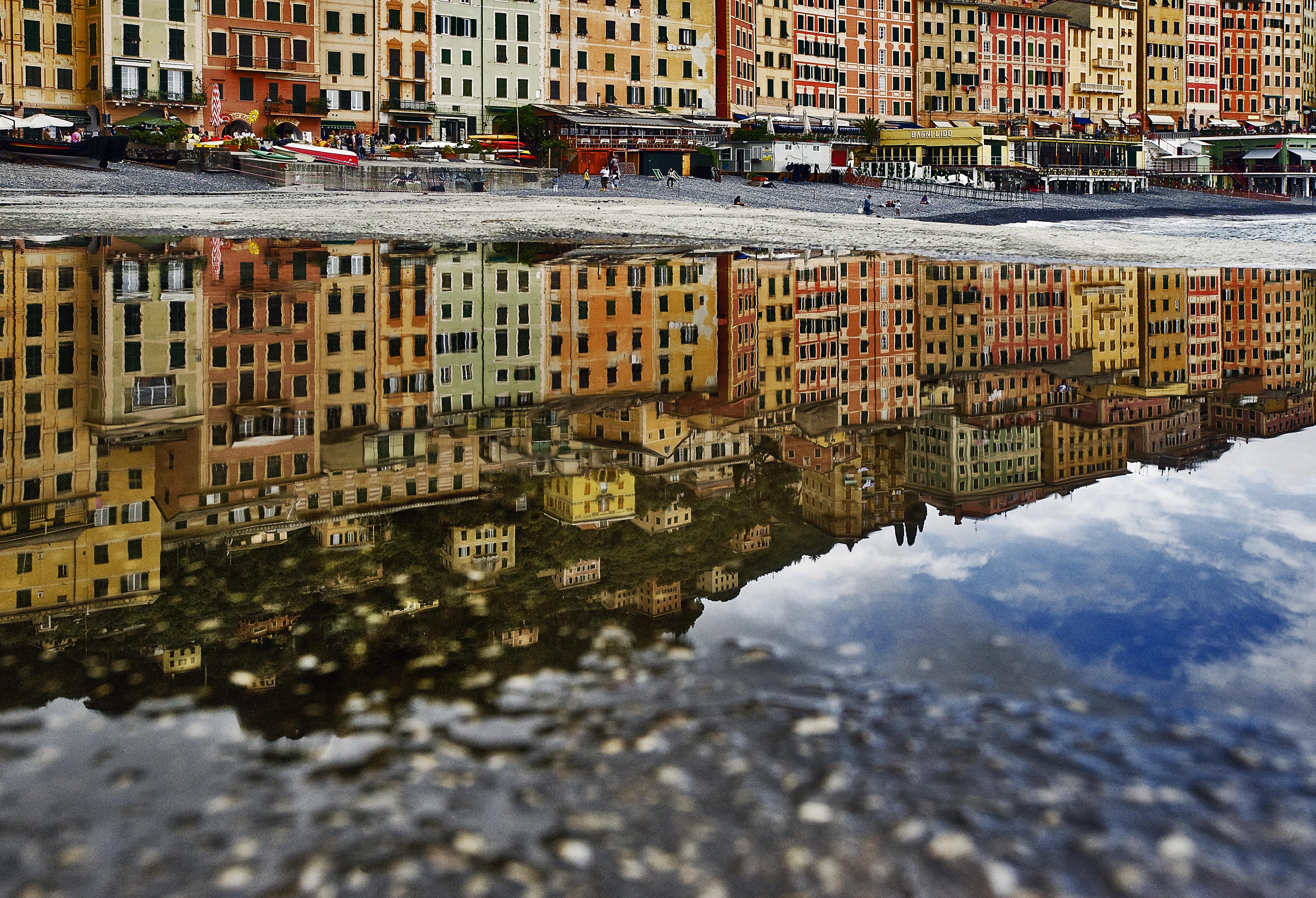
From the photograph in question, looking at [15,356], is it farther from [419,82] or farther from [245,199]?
[419,82]

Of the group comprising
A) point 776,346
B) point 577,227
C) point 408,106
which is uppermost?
point 408,106

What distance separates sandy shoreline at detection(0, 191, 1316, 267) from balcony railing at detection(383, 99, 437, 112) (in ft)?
110

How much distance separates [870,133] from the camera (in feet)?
339

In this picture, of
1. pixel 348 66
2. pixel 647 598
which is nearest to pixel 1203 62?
pixel 348 66

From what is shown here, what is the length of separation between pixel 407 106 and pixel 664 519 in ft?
256

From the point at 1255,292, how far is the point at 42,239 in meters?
21.1

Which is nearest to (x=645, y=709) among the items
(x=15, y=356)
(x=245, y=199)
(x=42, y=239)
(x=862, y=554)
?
(x=862, y=554)

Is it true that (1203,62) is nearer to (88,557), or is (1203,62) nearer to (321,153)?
(321,153)

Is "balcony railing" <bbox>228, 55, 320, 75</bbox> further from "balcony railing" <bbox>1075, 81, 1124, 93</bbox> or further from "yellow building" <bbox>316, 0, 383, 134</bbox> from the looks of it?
"balcony railing" <bbox>1075, 81, 1124, 93</bbox>

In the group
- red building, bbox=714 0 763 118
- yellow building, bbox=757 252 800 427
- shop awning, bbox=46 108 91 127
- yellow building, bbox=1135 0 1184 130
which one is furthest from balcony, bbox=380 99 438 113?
yellow building, bbox=1135 0 1184 130

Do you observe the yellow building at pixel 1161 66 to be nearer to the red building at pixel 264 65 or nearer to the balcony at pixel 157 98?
the red building at pixel 264 65

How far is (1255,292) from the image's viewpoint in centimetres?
1859

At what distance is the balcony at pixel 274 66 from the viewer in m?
72.4

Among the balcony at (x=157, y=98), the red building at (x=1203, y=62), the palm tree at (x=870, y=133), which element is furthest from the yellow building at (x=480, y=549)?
the red building at (x=1203, y=62)
